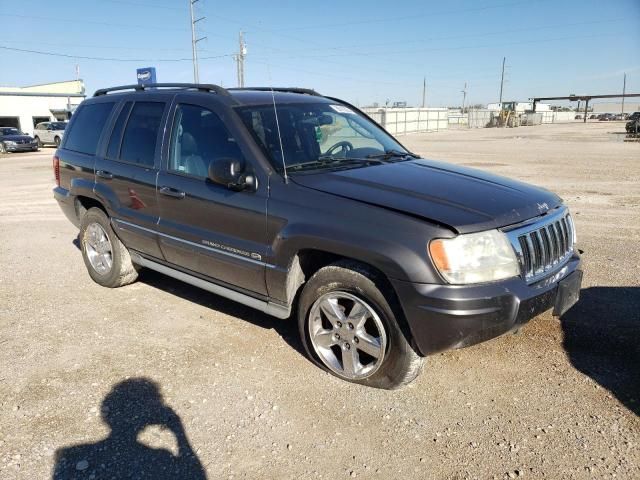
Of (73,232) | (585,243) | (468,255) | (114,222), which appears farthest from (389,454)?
(73,232)

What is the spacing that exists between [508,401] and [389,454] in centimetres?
90

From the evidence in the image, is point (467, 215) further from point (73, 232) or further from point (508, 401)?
point (73, 232)

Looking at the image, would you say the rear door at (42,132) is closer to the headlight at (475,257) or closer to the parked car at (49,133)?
the parked car at (49,133)

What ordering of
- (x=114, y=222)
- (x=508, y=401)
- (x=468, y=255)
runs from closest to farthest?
(x=468, y=255) → (x=508, y=401) → (x=114, y=222)

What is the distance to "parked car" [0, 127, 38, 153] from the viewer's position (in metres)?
27.7

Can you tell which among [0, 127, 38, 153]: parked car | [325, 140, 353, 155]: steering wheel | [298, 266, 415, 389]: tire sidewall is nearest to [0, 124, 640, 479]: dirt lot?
[298, 266, 415, 389]: tire sidewall

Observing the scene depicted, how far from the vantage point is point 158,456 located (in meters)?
2.66

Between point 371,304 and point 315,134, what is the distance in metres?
1.60

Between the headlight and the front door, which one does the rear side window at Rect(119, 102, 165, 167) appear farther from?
the headlight

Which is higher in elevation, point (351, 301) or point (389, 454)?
point (351, 301)

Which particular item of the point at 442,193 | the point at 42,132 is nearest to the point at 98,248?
the point at 442,193

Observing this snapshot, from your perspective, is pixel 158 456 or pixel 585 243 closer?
pixel 158 456

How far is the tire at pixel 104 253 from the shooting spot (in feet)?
16.3

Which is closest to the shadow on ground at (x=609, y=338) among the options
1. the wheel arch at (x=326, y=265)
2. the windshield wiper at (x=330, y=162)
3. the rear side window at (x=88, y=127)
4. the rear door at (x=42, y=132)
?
the wheel arch at (x=326, y=265)
